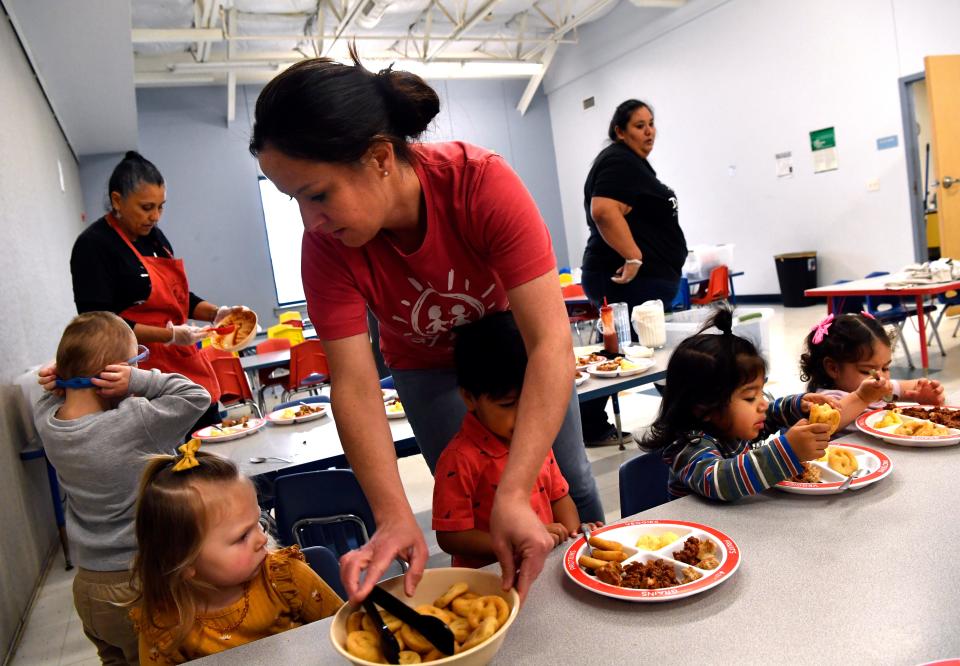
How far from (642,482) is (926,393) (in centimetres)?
76

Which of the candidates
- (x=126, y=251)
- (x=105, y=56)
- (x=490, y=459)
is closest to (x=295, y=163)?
(x=490, y=459)

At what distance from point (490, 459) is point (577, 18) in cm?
934

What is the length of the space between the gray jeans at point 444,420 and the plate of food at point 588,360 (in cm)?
132

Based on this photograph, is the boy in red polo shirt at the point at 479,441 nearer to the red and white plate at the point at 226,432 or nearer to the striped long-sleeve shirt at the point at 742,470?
the striped long-sleeve shirt at the point at 742,470

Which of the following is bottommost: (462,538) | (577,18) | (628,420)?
(628,420)

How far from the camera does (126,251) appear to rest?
8.69ft

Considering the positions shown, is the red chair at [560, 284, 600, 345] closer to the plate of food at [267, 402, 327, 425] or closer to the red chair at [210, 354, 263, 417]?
the red chair at [210, 354, 263, 417]

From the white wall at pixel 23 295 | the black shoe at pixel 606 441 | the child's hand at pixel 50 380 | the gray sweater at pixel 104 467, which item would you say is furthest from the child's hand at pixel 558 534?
the black shoe at pixel 606 441

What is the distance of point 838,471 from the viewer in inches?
51.1

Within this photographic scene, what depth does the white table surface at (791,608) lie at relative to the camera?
0.81m

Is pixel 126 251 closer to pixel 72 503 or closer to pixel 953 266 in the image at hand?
pixel 72 503

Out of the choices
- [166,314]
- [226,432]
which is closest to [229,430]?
[226,432]

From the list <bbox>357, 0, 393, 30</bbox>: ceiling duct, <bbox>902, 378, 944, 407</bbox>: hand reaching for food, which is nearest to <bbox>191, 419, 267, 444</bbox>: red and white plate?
<bbox>902, 378, 944, 407</bbox>: hand reaching for food

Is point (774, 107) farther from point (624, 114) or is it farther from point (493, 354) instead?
point (493, 354)
